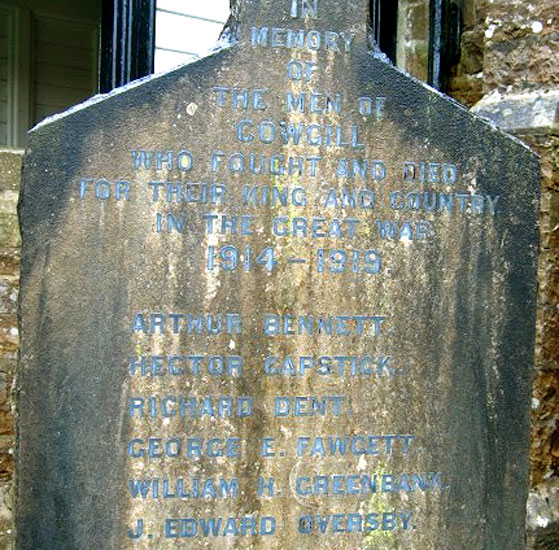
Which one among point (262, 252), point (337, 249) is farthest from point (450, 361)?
point (262, 252)

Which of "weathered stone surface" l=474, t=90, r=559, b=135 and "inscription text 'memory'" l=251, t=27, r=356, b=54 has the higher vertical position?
"weathered stone surface" l=474, t=90, r=559, b=135

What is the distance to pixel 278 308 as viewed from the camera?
253cm

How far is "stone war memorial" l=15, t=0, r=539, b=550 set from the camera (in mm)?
2395

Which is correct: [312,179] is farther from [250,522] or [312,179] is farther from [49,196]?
[250,522]

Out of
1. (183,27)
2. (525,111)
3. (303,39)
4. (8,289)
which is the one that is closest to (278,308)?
(303,39)

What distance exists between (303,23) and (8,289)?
2199 mm

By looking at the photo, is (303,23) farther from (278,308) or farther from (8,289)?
(8,289)

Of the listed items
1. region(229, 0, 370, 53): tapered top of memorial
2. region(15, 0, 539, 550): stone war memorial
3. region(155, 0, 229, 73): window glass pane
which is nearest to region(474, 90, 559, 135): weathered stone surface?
region(15, 0, 539, 550): stone war memorial

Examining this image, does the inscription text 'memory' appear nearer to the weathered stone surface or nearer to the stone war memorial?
the stone war memorial

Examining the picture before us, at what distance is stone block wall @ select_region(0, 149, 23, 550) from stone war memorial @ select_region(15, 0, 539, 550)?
1.70m

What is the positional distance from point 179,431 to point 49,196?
2.52 feet

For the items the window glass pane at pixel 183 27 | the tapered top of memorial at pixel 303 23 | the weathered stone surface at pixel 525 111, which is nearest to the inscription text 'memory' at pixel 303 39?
the tapered top of memorial at pixel 303 23

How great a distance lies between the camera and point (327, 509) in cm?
257

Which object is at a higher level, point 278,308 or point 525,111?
point 525,111
